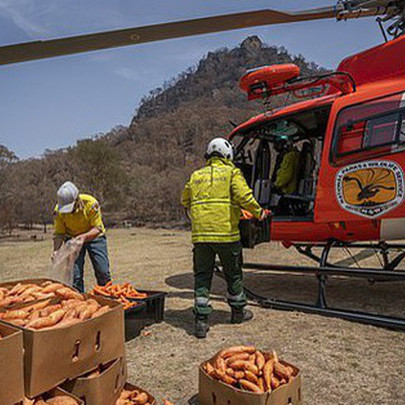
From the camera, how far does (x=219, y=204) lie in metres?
4.14

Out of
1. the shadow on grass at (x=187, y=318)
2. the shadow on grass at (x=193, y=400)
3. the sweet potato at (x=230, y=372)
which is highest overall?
the sweet potato at (x=230, y=372)

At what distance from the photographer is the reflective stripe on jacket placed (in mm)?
4121

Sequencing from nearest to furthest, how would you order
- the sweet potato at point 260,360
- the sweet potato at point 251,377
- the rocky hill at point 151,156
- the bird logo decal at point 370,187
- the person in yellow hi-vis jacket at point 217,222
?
the sweet potato at point 251,377, the sweet potato at point 260,360, the person in yellow hi-vis jacket at point 217,222, the bird logo decal at point 370,187, the rocky hill at point 151,156

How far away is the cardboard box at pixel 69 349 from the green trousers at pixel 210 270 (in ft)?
5.46

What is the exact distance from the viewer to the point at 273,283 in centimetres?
673

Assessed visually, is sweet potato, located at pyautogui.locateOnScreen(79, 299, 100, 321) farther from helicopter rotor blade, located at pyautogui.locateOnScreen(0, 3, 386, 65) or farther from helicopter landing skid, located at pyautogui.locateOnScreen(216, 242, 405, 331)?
helicopter landing skid, located at pyautogui.locateOnScreen(216, 242, 405, 331)

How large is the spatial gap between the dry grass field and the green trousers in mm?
321

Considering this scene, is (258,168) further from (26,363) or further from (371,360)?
(26,363)

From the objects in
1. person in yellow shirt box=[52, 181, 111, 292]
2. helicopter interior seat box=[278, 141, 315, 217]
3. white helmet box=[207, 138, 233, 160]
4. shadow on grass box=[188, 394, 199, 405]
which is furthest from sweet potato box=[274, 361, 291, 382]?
helicopter interior seat box=[278, 141, 315, 217]

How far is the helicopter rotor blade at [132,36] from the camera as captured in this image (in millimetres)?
2623

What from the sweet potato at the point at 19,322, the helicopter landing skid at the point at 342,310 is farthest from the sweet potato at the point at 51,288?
the helicopter landing skid at the point at 342,310

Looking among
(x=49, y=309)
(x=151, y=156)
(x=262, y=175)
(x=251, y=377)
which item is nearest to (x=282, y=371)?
(x=251, y=377)

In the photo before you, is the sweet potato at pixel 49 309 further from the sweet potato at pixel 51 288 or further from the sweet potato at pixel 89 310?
the sweet potato at pixel 51 288

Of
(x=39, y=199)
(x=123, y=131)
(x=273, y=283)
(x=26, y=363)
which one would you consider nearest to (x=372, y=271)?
(x=273, y=283)
